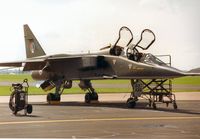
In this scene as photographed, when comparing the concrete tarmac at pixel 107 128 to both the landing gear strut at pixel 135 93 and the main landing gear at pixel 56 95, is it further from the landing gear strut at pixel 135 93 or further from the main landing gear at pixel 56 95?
the main landing gear at pixel 56 95

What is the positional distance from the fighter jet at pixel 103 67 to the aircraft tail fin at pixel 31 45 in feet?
12.5

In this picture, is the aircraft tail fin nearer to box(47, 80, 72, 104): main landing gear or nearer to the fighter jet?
the fighter jet

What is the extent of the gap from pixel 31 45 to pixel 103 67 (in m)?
9.83

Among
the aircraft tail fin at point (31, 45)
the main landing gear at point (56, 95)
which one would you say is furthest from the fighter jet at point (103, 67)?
the aircraft tail fin at point (31, 45)

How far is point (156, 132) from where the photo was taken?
37.2 ft

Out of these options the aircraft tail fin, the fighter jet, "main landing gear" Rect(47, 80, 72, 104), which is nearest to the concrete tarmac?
the fighter jet

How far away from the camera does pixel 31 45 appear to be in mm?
30344

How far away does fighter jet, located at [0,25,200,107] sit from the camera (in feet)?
63.9

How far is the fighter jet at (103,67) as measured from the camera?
1948 cm

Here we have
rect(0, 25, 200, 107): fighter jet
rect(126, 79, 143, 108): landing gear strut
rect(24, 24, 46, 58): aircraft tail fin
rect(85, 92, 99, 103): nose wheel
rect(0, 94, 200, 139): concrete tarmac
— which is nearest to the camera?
rect(0, 94, 200, 139): concrete tarmac

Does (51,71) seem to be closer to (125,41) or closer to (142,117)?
(125,41)

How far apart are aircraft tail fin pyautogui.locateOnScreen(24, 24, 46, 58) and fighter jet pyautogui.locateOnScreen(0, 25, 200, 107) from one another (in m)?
3.81

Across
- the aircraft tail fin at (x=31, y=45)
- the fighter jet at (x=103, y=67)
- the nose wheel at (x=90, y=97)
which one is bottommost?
the nose wheel at (x=90, y=97)

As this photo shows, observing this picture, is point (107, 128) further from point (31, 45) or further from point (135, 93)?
point (31, 45)
